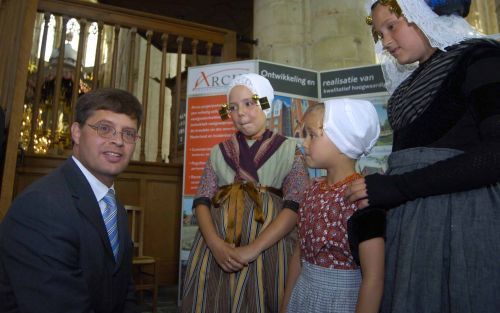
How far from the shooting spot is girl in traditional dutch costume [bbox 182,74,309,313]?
1.41 metres

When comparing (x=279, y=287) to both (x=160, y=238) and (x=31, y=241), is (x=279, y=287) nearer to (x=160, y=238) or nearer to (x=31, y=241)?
(x=31, y=241)

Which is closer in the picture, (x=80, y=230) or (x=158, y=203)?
(x=80, y=230)

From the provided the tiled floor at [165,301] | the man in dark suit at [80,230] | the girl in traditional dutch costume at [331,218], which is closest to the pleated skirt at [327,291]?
the girl in traditional dutch costume at [331,218]

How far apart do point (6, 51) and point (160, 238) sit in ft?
6.99

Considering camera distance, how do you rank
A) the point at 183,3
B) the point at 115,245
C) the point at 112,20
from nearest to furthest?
the point at 115,245, the point at 112,20, the point at 183,3

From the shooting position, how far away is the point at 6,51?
3.00 metres

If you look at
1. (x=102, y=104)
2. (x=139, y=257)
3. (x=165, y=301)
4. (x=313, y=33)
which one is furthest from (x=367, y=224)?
(x=313, y=33)

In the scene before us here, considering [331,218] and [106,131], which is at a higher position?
[106,131]

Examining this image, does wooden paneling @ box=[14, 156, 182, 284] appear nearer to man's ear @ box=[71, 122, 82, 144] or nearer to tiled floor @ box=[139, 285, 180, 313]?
tiled floor @ box=[139, 285, 180, 313]

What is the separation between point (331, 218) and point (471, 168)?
421mm

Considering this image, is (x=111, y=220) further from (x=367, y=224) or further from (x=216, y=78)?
(x=216, y=78)

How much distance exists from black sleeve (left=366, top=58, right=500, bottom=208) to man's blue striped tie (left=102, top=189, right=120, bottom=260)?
876 mm

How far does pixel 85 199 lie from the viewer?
1167 mm

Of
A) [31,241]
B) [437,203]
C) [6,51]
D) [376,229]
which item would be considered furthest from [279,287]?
[6,51]
